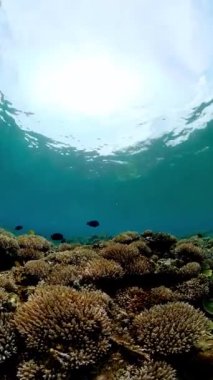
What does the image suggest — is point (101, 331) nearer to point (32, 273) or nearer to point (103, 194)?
point (32, 273)

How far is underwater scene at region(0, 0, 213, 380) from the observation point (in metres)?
3.11

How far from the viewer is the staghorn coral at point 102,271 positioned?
14.5ft

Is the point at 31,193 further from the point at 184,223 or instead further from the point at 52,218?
the point at 184,223

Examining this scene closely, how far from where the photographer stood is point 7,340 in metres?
3.01

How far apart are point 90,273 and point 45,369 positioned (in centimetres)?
168

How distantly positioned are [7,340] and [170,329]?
5.01ft

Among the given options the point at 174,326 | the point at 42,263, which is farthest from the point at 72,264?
the point at 174,326

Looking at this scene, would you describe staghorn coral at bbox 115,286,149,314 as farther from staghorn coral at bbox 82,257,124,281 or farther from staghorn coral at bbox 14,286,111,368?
staghorn coral at bbox 14,286,111,368

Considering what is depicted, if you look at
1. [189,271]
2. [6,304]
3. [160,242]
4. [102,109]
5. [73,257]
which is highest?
[102,109]

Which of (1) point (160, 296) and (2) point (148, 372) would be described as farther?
(1) point (160, 296)

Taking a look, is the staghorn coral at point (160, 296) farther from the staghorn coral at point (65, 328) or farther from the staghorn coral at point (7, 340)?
the staghorn coral at point (7, 340)

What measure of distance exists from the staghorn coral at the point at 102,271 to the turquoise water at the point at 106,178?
→ 15789 mm

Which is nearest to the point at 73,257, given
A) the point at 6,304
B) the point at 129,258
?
the point at 129,258

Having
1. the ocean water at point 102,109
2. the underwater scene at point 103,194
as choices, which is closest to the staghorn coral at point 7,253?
the underwater scene at point 103,194
